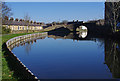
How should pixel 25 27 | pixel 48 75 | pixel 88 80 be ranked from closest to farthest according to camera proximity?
pixel 88 80
pixel 48 75
pixel 25 27

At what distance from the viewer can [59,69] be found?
14.0 metres

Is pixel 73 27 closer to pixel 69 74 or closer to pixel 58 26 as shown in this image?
pixel 58 26

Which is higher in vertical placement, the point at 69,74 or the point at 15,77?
the point at 15,77

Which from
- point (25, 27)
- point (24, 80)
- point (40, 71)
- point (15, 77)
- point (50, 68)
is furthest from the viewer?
point (25, 27)

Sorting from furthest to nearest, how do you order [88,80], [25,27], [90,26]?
1. [25,27]
2. [90,26]
3. [88,80]

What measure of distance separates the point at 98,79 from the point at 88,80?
2.63 ft

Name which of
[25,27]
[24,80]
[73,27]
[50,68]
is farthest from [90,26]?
[24,80]

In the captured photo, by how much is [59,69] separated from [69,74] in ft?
5.41

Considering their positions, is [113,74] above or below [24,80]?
below

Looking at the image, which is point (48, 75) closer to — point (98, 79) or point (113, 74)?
point (98, 79)

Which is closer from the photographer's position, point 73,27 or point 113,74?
point 113,74

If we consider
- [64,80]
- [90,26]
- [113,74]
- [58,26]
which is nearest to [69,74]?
[64,80]

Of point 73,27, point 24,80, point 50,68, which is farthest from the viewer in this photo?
point 73,27

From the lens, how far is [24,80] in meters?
9.55
